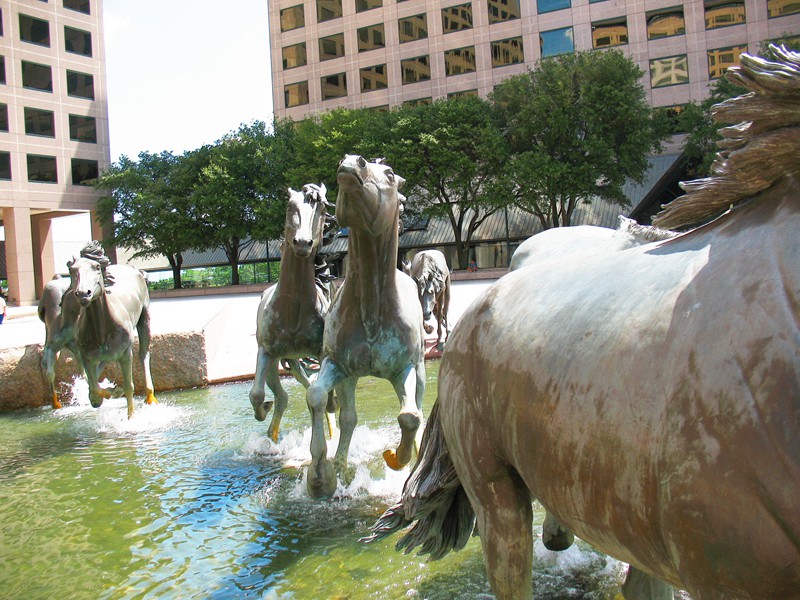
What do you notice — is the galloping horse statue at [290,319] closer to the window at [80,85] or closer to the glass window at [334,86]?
the glass window at [334,86]

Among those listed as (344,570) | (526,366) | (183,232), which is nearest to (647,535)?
(526,366)

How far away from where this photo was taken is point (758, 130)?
1628 millimetres

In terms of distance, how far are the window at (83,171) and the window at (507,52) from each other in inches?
1094

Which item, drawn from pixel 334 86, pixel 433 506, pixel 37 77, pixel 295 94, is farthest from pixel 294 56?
pixel 433 506

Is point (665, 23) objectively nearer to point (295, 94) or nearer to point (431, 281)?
point (295, 94)

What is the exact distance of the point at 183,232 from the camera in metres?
43.9

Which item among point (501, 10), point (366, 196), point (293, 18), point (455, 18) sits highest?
point (293, 18)

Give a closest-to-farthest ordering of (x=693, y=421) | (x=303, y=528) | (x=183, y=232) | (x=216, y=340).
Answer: (x=693, y=421), (x=303, y=528), (x=216, y=340), (x=183, y=232)

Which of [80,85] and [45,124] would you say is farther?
[80,85]

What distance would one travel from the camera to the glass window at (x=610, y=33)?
1608 inches

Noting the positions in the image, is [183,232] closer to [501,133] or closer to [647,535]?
[501,133]

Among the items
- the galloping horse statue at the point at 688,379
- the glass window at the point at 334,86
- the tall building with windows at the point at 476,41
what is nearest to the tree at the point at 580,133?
the tall building with windows at the point at 476,41

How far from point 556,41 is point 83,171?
3209 centimetres

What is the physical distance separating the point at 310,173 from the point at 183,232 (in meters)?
9.91
